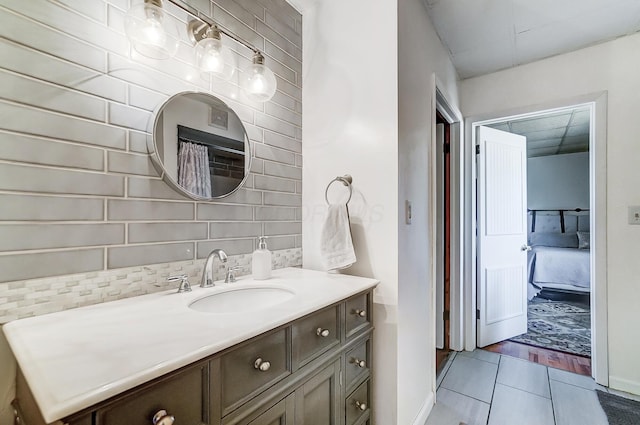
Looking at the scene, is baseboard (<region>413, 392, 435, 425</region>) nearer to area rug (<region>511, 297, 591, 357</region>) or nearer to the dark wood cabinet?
the dark wood cabinet

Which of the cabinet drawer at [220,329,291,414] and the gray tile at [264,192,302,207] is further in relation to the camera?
the gray tile at [264,192,302,207]

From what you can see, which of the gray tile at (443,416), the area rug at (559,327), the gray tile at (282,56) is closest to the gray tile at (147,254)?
the gray tile at (282,56)

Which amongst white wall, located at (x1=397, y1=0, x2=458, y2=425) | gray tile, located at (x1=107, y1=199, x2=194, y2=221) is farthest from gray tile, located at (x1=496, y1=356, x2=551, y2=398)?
gray tile, located at (x1=107, y1=199, x2=194, y2=221)

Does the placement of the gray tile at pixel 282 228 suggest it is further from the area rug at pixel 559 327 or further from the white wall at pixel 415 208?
the area rug at pixel 559 327

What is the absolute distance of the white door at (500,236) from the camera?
2623mm

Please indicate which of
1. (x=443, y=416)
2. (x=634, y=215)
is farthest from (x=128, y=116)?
(x=634, y=215)

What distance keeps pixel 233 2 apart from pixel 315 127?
70 cm

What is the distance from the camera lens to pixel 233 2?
4.42 ft

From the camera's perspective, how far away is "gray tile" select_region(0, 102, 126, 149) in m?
0.77

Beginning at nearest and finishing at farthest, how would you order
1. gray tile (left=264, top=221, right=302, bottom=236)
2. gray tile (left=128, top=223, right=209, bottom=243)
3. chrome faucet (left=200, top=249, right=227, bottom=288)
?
gray tile (left=128, top=223, right=209, bottom=243) < chrome faucet (left=200, top=249, right=227, bottom=288) < gray tile (left=264, top=221, right=302, bottom=236)

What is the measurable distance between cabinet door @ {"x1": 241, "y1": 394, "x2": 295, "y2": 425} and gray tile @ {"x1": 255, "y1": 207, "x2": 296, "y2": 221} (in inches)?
32.7

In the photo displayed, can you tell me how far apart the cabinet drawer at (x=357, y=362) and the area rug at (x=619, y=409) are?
1612 mm

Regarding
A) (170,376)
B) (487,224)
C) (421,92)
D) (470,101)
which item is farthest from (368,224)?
(470,101)

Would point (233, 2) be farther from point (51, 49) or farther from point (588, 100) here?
point (588, 100)
